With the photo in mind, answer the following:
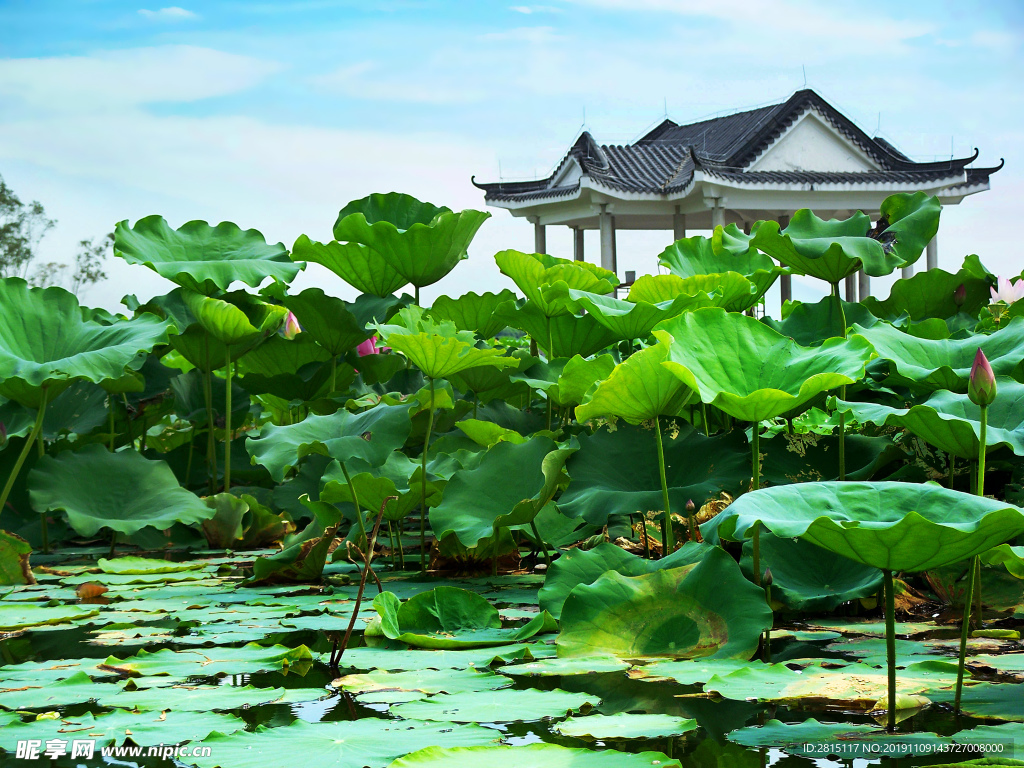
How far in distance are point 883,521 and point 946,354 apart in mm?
754

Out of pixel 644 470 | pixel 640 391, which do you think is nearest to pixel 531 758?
pixel 640 391

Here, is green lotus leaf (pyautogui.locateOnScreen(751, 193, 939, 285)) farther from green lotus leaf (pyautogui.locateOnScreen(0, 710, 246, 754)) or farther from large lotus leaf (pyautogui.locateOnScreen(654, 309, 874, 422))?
green lotus leaf (pyautogui.locateOnScreen(0, 710, 246, 754))

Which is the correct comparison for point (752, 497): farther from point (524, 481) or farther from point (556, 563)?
point (524, 481)

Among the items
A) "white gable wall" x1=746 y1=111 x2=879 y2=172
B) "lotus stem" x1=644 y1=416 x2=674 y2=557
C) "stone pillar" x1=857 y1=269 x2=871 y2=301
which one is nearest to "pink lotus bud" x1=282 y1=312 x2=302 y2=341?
"lotus stem" x1=644 y1=416 x2=674 y2=557

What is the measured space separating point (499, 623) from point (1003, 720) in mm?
739

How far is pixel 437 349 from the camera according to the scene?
1787 mm

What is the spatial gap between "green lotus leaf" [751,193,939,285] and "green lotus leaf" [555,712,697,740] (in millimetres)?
1179

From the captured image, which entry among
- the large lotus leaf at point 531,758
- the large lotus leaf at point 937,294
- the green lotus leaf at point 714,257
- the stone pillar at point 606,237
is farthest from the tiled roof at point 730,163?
the large lotus leaf at point 531,758

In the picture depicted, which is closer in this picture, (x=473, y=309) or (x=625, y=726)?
(x=625, y=726)

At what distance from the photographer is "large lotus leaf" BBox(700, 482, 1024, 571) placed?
2.54ft

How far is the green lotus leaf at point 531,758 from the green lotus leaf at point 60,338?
1366 mm

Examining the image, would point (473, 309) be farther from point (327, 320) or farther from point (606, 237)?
point (606, 237)

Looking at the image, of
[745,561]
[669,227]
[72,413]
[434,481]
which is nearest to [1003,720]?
[745,561]

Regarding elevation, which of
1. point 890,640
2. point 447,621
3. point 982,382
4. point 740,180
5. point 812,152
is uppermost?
point 812,152
